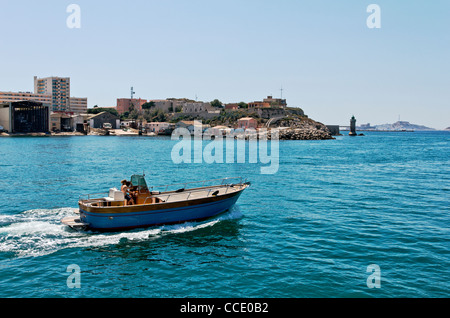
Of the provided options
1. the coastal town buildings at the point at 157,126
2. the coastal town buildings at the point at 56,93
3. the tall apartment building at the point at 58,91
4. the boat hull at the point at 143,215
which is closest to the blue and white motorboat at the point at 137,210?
the boat hull at the point at 143,215

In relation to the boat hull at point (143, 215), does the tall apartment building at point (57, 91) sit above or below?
above

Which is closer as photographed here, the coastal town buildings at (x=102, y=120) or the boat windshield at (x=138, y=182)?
the boat windshield at (x=138, y=182)

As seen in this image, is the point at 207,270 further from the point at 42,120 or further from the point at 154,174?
the point at 42,120

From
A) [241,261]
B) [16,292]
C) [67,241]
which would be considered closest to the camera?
[16,292]

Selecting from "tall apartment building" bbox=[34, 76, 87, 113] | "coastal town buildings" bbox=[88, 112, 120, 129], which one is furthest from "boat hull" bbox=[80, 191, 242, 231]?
"tall apartment building" bbox=[34, 76, 87, 113]

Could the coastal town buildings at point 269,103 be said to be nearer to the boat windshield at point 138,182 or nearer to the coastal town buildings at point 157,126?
the coastal town buildings at point 157,126

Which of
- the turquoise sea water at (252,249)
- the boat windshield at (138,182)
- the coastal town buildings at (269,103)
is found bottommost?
the turquoise sea water at (252,249)

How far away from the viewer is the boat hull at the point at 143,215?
17781mm

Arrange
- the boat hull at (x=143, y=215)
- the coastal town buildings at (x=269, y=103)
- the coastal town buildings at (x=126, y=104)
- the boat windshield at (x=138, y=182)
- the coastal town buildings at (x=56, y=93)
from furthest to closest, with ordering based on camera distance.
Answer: the coastal town buildings at (x=126, y=104) → the coastal town buildings at (x=56, y=93) → the coastal town buildings at (x=269, y=103) → the boat windshield at (x=138, y=182) → the boat hull at (x=143, y=215)

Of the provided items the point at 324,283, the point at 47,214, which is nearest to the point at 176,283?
the point at 324,283

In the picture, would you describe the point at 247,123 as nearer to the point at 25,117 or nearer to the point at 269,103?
the point at 269,103

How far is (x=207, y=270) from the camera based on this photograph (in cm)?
1395

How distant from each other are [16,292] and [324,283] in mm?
10451

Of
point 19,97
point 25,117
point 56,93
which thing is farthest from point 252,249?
point 56,93
